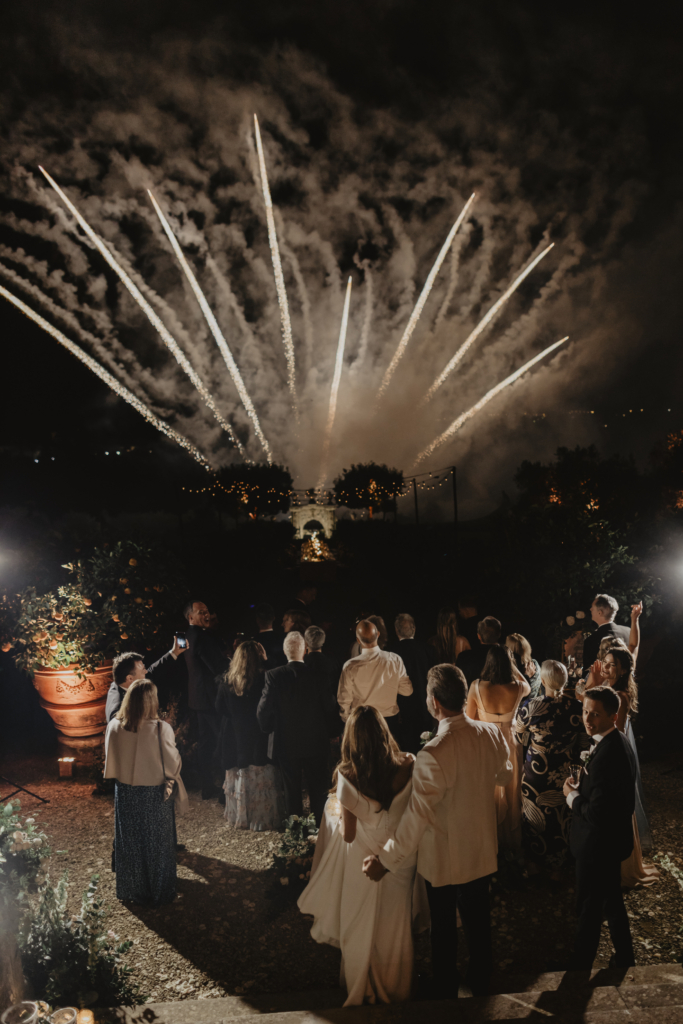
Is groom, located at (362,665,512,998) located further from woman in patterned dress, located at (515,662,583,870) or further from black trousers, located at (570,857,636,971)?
woman in patterned dress, located at (515,662,583,870)

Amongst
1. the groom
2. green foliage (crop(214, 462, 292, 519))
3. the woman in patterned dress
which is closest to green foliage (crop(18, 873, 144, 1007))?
the groom

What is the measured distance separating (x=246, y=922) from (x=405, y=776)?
2320mm

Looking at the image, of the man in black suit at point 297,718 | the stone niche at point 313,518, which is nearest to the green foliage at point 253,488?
the stone niche at point 313,518

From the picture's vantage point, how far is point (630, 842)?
3.17 metres

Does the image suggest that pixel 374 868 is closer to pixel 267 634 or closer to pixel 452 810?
pixel 452 810

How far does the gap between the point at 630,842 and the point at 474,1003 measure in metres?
1.23

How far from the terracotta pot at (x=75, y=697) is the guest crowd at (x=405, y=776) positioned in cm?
82

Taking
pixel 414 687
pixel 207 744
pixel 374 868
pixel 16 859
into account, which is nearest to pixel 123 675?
pixel 16 859

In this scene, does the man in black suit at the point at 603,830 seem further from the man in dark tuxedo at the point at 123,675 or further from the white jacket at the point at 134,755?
the man in dark tuxedo at the point at 123,675

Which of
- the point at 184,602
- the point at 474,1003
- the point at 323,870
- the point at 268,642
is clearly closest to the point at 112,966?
the point at 323,870

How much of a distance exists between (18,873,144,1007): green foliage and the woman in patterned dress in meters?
3.12

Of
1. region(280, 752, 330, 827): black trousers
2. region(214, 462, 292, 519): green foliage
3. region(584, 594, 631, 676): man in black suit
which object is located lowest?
region(280, 752, 330, 827): black trousers

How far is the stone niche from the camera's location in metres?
47.1

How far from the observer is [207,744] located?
6277mm
